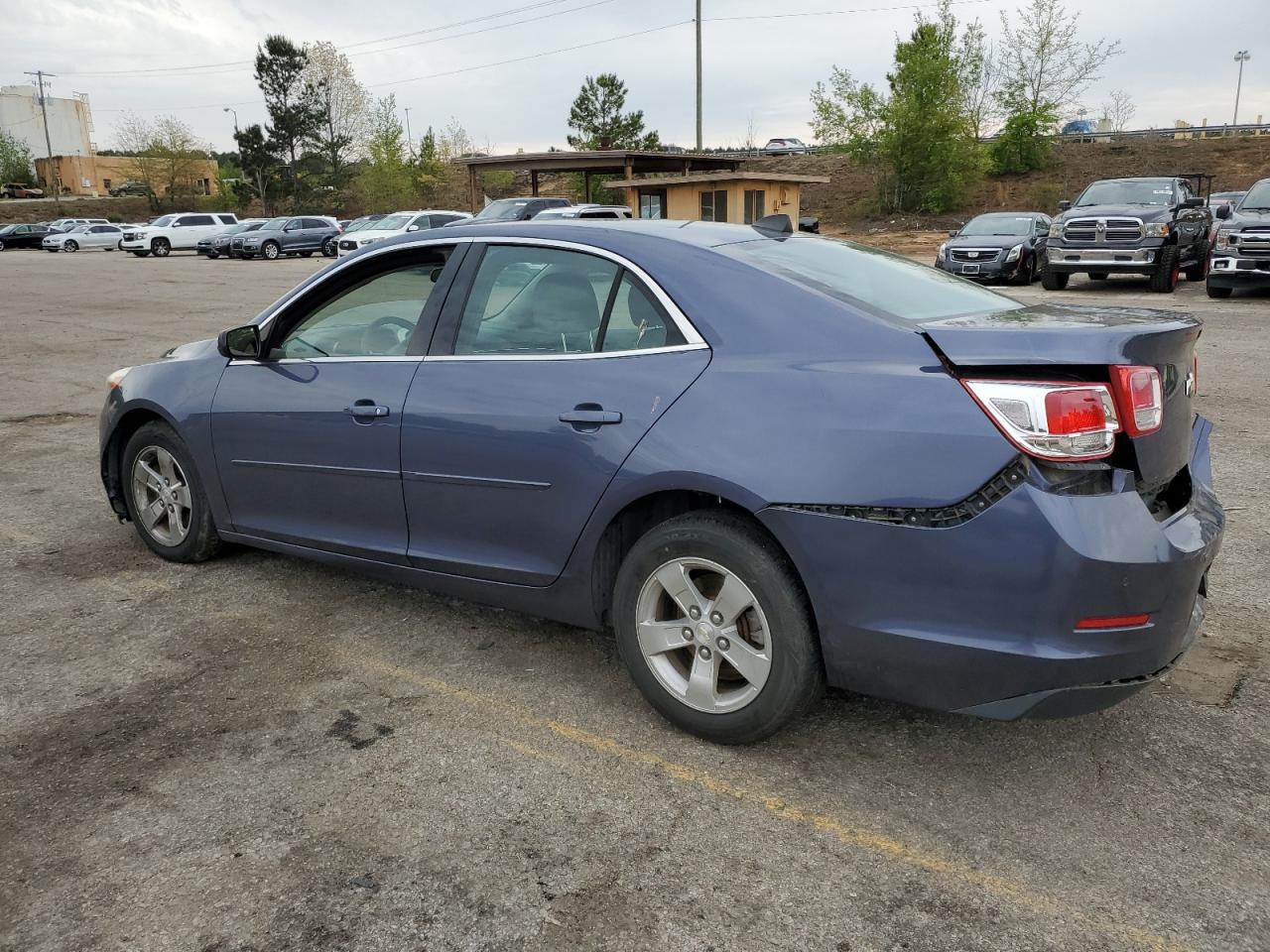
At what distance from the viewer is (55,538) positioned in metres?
5.52

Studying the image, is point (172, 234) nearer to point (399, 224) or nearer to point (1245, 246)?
point (399, 224)

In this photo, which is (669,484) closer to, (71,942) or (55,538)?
(71,942)

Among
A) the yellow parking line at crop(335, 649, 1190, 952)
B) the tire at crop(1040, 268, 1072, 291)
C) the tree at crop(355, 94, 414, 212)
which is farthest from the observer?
the tree at crop(355, 94, 414, 212)

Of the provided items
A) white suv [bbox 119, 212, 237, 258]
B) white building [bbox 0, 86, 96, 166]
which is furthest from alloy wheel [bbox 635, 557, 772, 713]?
white building [bbox 0, 86, 96, 166]

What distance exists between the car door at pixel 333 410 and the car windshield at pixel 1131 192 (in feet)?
59.4

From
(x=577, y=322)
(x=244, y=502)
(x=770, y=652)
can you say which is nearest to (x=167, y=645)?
(x=244, y=502)

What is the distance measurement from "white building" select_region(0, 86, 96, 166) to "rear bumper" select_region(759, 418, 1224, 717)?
489 feet

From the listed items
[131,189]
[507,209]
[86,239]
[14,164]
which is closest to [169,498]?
[507,209]

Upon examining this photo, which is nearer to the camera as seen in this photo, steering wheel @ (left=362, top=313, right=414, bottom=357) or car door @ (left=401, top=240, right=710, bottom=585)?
car door @ (left=401, top=240, right=710, bottom=585)

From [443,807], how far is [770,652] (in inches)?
40.8

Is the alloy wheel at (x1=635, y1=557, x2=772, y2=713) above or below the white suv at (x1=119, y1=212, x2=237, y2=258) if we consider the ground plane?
below

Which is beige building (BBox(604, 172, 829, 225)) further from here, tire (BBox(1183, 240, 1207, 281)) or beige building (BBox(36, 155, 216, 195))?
beige building (BBox(36, 155, 216, 195))

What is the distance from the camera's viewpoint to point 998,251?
2075cm

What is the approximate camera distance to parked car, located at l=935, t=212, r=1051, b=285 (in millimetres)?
20766
